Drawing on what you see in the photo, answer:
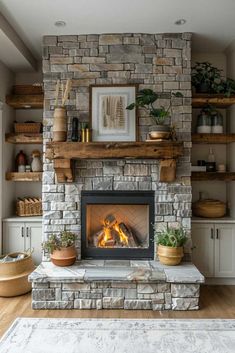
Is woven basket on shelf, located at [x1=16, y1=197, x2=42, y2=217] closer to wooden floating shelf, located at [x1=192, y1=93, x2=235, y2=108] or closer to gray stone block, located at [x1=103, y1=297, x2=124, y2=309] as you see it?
gray stone block, located at [x1=103, y1=297, x2=124, y2=309]

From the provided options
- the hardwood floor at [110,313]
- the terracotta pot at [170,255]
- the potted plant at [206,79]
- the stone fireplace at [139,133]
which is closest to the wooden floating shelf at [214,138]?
the stone fireplace at [139,133]

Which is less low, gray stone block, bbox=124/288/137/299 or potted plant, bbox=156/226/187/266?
potted plant, bbox=156/226/187/266

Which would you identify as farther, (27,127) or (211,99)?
(27,127)

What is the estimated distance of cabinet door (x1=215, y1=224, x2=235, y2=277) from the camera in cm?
362

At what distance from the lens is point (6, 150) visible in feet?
12.8

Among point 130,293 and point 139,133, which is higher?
point 139,133

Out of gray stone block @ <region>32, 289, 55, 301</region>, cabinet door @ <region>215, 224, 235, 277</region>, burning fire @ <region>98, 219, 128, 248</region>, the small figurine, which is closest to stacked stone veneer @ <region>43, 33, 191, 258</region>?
burning fire @ <region>98, 219, 128, 248</region>

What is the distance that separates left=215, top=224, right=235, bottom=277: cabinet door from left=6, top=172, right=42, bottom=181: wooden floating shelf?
2266 millimetres

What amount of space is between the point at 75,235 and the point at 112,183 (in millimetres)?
719

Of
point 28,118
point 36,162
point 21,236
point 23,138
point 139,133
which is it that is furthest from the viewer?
point 28,118

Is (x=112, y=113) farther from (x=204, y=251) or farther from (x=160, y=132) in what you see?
(x=204, y=251)

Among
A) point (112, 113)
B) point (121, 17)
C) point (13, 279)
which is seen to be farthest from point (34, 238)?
point (121, 17)

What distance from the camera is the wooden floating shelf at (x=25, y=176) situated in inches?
154

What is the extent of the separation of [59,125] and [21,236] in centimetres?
149
